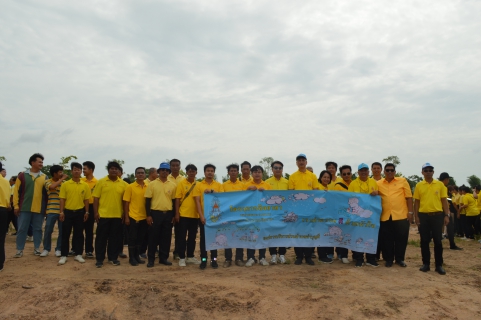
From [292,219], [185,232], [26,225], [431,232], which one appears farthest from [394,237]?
[26,225]

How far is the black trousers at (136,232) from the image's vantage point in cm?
687

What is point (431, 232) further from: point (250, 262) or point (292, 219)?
point (250, 262)

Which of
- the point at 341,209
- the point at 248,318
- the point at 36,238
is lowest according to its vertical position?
the point at 248,318

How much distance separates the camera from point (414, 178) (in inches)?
1289

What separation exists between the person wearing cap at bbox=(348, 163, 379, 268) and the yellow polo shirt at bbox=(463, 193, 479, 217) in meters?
6.94

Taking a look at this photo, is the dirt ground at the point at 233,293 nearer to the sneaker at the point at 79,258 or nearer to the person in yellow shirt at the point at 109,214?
the sneaker at the point at 79,258

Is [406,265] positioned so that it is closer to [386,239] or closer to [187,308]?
[386,239]

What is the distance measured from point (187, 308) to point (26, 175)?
15.0 ft

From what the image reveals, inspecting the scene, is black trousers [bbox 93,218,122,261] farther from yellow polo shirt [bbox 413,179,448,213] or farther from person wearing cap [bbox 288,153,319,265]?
yellow polo shirt [bbox 413,179,448,213]

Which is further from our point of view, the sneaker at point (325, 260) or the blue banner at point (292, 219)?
the sneaker at point (325, 260)

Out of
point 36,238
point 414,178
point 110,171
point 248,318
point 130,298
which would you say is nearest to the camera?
point 248,318

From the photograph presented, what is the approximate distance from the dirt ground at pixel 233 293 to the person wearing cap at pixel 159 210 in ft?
1.40

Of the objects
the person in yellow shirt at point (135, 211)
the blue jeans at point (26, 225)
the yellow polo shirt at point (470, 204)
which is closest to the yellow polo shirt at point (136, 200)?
the person in yellow shirt at point (135, 211)

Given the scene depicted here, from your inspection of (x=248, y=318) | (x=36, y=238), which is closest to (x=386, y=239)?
(x=248, y=318)
